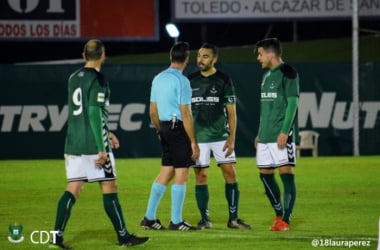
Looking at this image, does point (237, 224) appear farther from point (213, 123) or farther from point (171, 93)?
point (171, 93)

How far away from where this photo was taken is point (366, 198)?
665 inches

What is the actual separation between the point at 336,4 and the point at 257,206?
1700 cm

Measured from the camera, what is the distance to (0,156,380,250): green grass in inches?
487

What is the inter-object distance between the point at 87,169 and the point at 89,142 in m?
0.28

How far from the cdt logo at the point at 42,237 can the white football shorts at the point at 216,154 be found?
2209mm

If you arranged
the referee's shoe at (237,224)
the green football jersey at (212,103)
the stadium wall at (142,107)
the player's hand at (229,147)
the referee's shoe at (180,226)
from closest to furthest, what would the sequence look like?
the referee's shoe at (180,226)
the referee's shoe at (237,224)
the player's hand at (229,147)
the green football jersey at (212,103)
the stadium wall at (142,107)

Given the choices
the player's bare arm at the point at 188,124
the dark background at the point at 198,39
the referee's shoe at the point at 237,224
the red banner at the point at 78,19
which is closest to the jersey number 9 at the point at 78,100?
the player's bare arm at the point at 188,124

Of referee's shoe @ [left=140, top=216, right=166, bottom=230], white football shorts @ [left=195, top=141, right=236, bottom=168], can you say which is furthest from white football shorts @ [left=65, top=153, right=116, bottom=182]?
white football shorts @ [left=195, top=141, right=236, bottom=168]

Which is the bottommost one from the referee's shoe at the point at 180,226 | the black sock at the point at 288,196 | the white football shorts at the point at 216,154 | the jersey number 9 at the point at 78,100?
the referee's shoe at the point at 180,226

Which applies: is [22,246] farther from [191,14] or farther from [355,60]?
[191,14]

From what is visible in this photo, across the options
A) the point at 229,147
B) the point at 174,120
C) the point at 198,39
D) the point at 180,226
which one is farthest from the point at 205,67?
the point at 198,39

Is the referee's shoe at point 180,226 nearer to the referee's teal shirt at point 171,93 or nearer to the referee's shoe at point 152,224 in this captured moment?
the referee's shoe at point 152,224

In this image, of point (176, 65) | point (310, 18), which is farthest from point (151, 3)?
point (176, 65)

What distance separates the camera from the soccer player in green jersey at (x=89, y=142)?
37.3 ft
